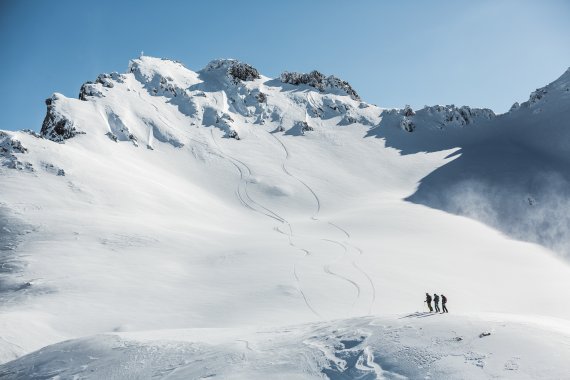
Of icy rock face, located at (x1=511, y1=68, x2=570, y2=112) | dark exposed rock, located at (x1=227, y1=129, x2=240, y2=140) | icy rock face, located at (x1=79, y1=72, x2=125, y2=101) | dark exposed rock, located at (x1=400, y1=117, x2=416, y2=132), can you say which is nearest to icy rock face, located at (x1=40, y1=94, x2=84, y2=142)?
icy rock face, located at (x1=79, y1=72, x2=125, y2=101)

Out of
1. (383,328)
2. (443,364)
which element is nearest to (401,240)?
(383,328)

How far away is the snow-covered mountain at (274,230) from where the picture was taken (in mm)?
18203

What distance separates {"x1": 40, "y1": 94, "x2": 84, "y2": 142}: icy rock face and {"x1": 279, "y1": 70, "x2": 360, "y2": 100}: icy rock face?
58.5 metres

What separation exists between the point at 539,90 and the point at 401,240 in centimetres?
7149

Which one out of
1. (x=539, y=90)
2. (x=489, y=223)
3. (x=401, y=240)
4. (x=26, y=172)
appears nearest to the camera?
(x=401, y=240)

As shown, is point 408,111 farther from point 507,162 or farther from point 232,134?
point 232,134

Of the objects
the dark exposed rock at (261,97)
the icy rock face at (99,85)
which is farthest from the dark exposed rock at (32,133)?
the dark exposed rock at (261,97)

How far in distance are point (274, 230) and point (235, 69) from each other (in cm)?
6972

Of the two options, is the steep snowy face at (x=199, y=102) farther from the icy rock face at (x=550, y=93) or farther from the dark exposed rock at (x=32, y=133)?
the icy rock face at (x=550, y=93)

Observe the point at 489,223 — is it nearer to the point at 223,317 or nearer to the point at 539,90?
the point at 223,317

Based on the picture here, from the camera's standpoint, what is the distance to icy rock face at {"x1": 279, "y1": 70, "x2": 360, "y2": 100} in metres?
114

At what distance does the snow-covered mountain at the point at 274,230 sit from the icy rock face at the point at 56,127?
1.20 feet

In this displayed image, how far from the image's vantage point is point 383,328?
60.0 feet

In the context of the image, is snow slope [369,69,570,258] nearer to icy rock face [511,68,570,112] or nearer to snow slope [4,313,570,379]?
icy rock face [511,68,570,112]
